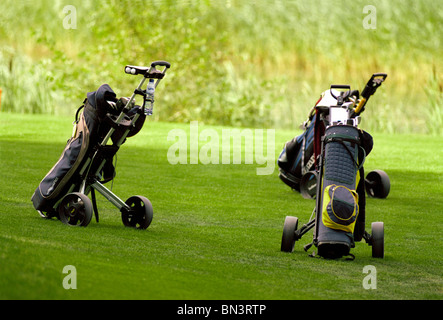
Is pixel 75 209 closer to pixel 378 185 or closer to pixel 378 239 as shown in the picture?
A: pixel 378 239

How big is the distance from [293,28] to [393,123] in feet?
16.3

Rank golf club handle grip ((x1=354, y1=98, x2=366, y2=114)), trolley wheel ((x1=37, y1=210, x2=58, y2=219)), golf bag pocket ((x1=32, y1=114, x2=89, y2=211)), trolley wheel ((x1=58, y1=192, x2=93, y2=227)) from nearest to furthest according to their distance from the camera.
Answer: golf club handle grip ((x1=354, y1=98, x2=366, y2=114)) < trolley wheel ((x1=58, y1=192, x2=93, y2=227)) < golf bag pocket ((x1=32, y1=114, x2=89, y2=211)) < trolley wheel ((x1=37, y1=210, x2=58, y2=219))

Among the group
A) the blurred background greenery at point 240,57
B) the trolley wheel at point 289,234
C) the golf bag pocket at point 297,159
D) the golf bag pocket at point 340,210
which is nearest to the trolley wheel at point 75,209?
the trolley wheel at point 289,234

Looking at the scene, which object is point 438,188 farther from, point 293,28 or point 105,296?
point 293,28

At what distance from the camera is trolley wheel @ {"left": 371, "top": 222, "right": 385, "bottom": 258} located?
672 cm

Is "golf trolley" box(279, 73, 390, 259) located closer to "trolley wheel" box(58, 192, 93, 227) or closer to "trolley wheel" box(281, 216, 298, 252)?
"trolley wheel" box(281, 216, 298, 252)

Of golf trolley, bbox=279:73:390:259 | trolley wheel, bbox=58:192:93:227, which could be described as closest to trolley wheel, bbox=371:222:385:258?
golf trolley, bbox=279:73:390:259

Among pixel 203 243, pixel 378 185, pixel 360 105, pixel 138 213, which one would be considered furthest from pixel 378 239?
pixel 378 185

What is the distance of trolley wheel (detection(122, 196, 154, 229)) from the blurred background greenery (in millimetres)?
12457

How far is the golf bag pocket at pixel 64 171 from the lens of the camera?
283 inches

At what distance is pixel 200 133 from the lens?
15945 mm

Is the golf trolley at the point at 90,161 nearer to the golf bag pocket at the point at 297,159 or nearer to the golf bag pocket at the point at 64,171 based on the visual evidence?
the golf bag pocket at the point at 64,171

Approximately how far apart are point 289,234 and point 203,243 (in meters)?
0.71

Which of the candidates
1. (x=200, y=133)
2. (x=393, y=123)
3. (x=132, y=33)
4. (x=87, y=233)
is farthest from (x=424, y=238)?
(x=132, y=33)
